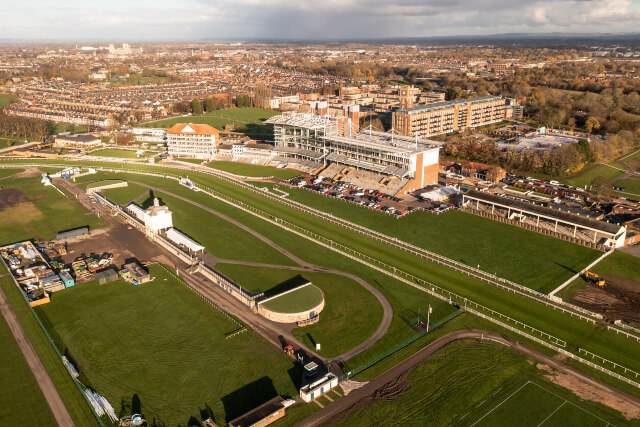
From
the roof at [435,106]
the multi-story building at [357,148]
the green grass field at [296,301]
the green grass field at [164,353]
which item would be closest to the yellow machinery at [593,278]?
the green grass field at [296,301]

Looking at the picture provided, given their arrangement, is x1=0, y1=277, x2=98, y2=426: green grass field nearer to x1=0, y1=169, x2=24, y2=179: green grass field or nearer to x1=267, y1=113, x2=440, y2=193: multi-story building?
x1=0, y1=169, x2=24, y2=179: green grass field

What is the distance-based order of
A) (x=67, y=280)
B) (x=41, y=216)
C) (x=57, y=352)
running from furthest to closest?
(x=41, y=216) < (x=67, y=280) < (x=57, y=352)

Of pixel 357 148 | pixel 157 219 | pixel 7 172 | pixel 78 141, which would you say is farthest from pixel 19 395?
pixel 78 141

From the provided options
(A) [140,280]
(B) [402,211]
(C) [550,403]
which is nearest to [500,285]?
(C) [550,403]

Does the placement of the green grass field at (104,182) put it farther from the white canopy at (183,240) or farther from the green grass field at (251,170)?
the white canopy at (183,240)

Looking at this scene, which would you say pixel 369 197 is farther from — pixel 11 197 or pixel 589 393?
pixel 11 197
